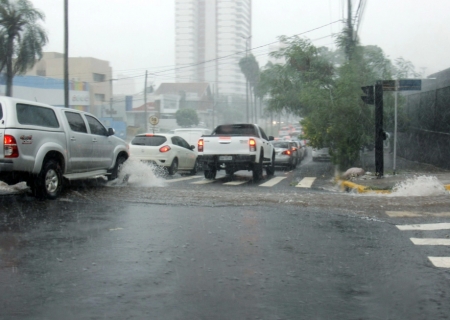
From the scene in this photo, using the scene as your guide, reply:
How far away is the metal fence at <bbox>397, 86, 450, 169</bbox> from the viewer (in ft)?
67.6

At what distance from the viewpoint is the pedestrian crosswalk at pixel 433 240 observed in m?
6.39

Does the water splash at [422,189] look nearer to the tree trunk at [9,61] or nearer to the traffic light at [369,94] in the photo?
the traffic light at [369,94]

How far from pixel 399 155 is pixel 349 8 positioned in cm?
1044

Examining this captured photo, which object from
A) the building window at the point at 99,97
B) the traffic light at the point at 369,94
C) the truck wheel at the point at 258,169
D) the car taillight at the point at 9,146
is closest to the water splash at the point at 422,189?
the traffic light at the point at 369,94

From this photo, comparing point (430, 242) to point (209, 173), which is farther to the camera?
point (209, 173)

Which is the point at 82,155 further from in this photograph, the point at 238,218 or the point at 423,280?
the point at 423,280

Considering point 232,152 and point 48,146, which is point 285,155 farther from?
point 48,146

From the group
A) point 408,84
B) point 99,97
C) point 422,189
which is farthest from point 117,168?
point 99,97

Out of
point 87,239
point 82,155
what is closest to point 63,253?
point 87,239

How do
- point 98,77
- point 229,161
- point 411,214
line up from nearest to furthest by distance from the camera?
1. point 411,214
2. point 229,161
3. point 98,77

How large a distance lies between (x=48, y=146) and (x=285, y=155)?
17.5 metres

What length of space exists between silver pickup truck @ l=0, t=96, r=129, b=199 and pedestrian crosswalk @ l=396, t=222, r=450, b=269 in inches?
248

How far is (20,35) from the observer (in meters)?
22.7

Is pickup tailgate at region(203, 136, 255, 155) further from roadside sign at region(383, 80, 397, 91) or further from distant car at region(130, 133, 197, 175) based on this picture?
roadside sign at region(383, 80, 397, 91)
